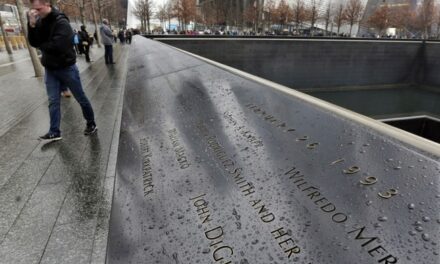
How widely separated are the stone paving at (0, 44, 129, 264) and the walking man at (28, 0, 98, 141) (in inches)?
20.9

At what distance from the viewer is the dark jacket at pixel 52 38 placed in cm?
406

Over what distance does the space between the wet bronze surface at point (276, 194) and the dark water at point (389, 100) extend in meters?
23.4

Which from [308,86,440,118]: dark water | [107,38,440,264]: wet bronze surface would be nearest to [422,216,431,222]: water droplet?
[107,38,440,264]: wet bronze surface

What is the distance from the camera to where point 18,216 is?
2684 millimetres

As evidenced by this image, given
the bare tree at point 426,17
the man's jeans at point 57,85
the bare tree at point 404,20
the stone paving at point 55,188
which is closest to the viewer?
the stone paving at point 55,188

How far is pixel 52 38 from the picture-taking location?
407 cm

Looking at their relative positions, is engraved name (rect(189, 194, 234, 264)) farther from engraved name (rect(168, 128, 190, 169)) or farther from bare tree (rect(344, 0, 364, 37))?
bare tree (rect(344, 0, 364, 37))

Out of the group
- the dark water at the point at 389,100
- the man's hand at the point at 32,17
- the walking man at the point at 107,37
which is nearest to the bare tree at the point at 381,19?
the dark water at the point at 389,100

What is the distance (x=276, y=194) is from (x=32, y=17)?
4028 millimetres

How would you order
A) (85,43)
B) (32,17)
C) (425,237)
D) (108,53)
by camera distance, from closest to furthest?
(425,237)
(32,17)
(108,53)
(85,43)

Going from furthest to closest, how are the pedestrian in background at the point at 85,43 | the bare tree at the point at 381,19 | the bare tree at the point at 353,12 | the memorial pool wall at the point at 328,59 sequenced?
the bare tree at the point at 353,12, the bare tree at the point at 381,19, the memorial pool wall at the point at 328,59, the pedestrian in background at the point at 85,43

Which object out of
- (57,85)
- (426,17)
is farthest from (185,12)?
(57,85)

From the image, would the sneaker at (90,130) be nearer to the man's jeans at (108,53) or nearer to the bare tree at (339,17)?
the man's jeans at (108,53)

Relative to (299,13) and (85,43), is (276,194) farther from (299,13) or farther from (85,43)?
(299,13)
